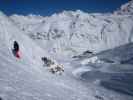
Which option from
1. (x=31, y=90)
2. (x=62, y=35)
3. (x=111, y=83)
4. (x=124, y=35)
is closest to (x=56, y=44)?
(x=62, y=35)

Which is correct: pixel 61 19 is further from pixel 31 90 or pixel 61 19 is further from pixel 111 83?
pixel 31 90

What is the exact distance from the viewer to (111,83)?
24.7 metres

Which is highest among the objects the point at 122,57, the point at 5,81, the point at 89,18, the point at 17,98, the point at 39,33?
the point at 89,18

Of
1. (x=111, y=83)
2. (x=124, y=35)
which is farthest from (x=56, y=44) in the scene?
(x=111, y=83)

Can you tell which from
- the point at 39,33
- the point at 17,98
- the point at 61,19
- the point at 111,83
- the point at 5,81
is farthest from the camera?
the point at 61,19

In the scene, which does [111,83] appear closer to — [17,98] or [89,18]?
[17,98]

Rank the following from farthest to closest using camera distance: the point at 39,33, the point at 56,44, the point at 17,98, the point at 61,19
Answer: the point at 61,19 → the point at 39,33 → the point at 56,44 → the point at 17,98

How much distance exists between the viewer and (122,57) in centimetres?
4609

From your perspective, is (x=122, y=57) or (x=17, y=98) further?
(x=122, y=57)

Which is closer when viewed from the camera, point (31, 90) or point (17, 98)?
point (17, 98)

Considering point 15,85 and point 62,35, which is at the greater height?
point 62,35

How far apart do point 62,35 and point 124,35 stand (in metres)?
45.0

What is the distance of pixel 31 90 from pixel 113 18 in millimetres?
154553

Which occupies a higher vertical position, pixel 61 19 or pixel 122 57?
pixel 61 19
